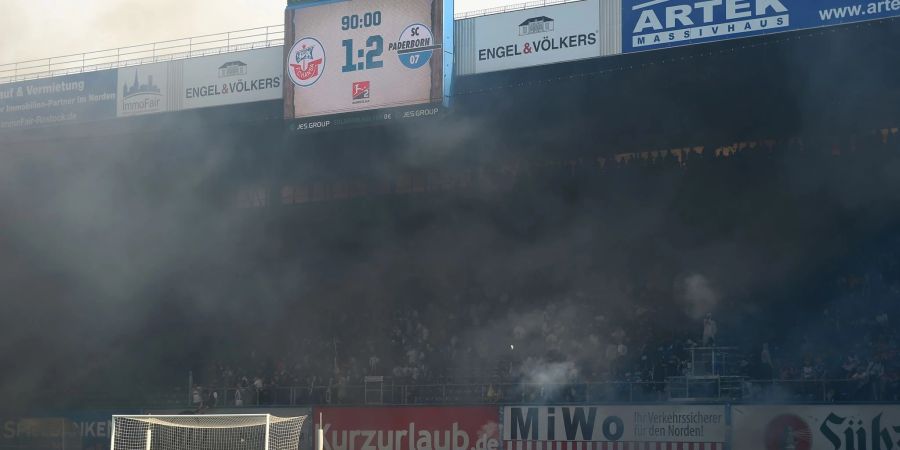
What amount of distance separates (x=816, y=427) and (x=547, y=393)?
5.47 meters

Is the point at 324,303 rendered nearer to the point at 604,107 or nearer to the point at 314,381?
the point at 314,381

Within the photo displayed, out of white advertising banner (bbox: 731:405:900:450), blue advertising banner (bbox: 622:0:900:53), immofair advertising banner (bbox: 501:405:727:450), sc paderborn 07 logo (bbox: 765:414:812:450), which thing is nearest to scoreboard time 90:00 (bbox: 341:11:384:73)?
blue advertising banner (bbox: 622:0:900:53)

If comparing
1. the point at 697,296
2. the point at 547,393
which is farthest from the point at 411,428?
the point at 697,296

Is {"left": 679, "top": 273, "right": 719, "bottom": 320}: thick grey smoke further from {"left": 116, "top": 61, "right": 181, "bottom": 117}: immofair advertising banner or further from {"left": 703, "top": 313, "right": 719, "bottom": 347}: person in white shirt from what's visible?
{"left": 116, "top": 61, "right": 181, "bottom": 117}: immofair advertising banner

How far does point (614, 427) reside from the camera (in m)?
23.6

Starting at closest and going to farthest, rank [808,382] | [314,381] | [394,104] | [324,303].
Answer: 1. [808,382]
2. [394,104]
3. [314,381]
4. [324,303]

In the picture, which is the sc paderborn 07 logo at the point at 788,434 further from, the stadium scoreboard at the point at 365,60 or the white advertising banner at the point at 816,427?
the stadium scoreboard at the point at 365,60

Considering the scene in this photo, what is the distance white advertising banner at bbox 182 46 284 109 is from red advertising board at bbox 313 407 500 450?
25.5ft

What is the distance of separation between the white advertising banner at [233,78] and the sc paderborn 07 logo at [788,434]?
13.9 metres

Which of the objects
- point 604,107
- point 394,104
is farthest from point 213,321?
point 604,107

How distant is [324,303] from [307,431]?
18.0 ft

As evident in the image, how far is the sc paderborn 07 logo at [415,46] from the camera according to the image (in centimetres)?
2639

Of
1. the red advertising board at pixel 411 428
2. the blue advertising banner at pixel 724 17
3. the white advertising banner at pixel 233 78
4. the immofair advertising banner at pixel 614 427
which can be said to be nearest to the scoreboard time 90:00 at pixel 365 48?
the white advertising banner at pixel 233 78

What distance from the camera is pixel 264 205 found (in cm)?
3259
